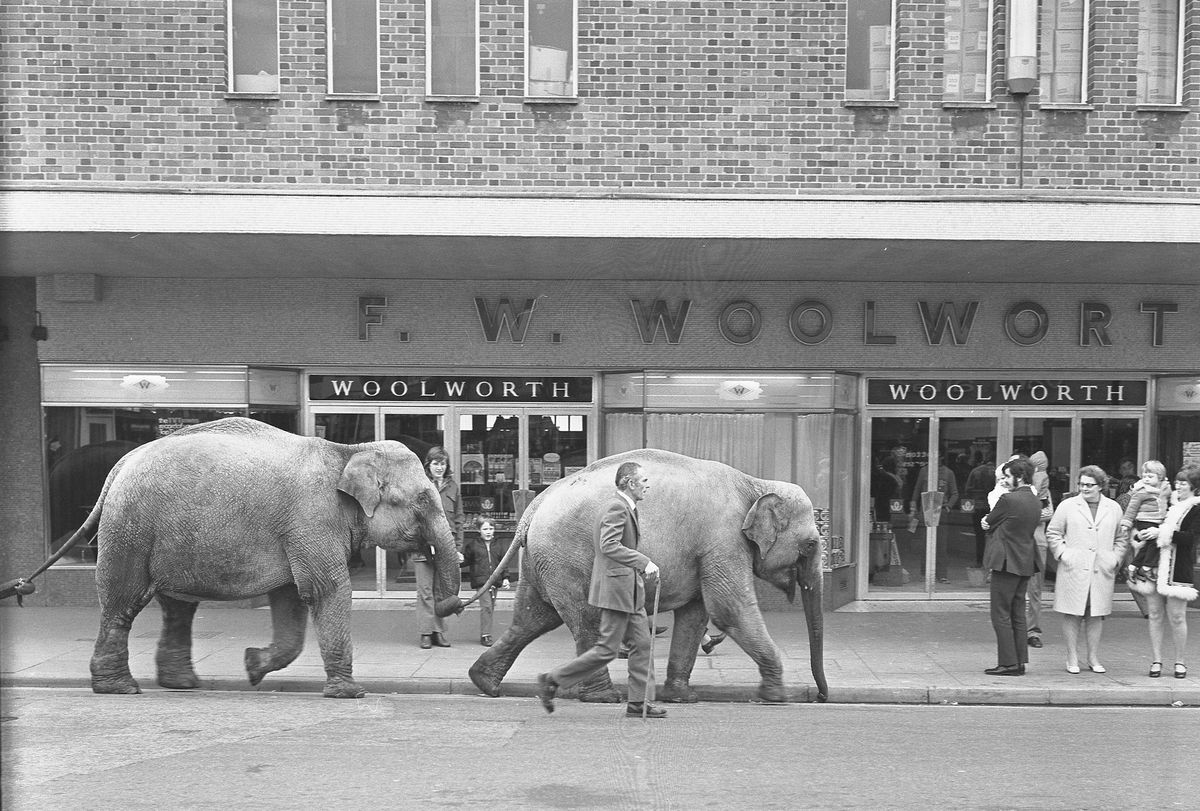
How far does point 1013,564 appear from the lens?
355 inches

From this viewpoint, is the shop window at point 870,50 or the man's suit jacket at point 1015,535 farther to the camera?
the shop window at point 870,50

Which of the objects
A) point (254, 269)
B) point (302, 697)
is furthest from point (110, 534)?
point (254, 269)

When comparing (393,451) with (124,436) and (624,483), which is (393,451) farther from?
(124,436)

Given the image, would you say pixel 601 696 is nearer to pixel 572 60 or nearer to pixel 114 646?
pixel 114 646

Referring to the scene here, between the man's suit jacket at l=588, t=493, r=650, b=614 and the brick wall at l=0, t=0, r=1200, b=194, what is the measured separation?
14.8ft

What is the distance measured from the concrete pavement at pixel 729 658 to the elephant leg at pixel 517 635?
36cm

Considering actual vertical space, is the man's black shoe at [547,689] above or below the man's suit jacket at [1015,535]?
below

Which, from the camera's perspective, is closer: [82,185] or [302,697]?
[302,697]

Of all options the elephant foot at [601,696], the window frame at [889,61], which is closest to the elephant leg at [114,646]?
the elephant foot at [601,696]

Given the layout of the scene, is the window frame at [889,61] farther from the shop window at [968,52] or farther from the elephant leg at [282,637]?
the elephant leg at [282,637]

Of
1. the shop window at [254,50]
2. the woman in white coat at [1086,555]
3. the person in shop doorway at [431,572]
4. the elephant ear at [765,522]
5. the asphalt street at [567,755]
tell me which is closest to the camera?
the asphalt street at [567,755]

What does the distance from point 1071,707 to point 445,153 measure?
734 cm

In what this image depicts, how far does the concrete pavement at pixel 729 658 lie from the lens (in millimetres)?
8531

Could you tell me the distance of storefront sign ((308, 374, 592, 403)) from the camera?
12.5 meters
